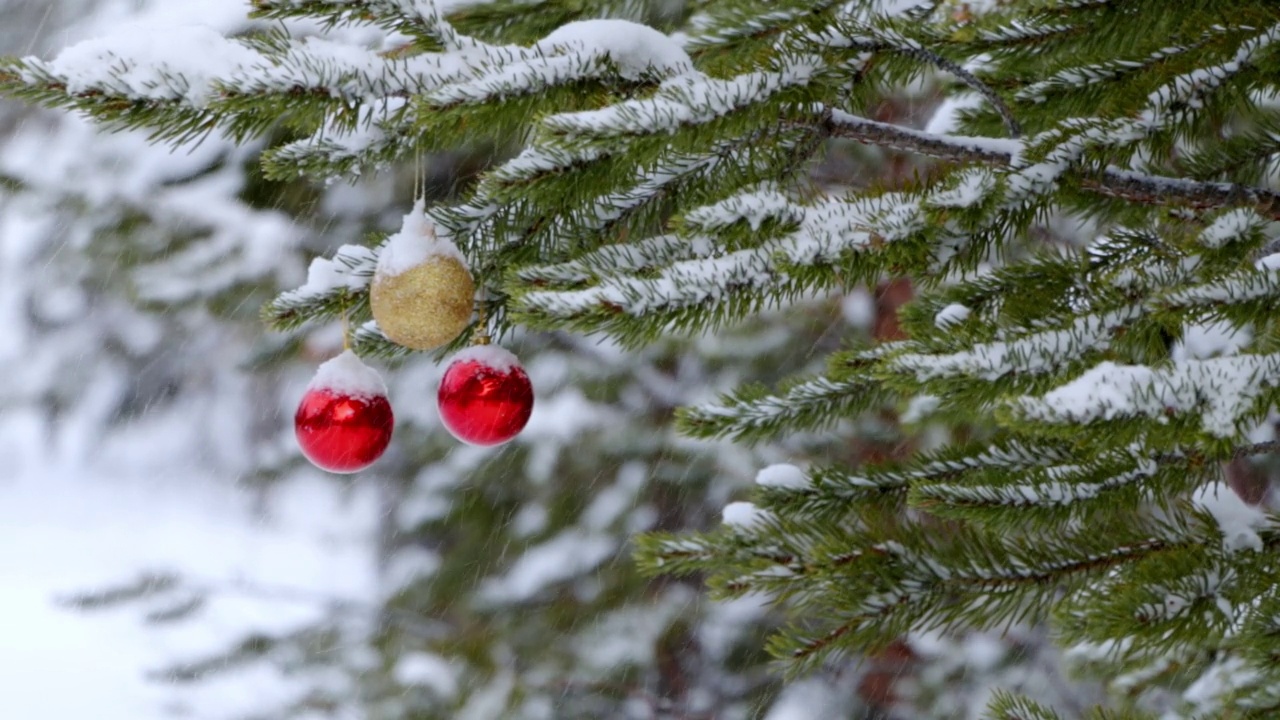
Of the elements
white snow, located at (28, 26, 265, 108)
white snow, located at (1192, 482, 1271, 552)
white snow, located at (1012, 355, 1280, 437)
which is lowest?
white snow, located at (1192, 482, 1271, 552)

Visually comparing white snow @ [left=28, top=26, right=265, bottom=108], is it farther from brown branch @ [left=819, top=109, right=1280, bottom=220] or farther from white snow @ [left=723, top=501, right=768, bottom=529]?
white snow @ [left=723, top=501, right=768, bottom=529]

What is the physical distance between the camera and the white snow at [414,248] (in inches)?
37.3

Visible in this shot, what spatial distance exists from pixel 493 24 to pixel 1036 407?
0.92 meters

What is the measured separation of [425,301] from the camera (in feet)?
3.12

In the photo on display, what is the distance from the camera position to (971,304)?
3.96 feet

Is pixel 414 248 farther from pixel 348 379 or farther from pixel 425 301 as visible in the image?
pixel 348 379

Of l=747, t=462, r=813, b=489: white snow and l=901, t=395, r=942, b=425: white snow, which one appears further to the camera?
l=901, t=395, r=942, b=425: white snow

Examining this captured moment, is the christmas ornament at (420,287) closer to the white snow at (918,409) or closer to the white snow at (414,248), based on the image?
the white snow at (414,248)

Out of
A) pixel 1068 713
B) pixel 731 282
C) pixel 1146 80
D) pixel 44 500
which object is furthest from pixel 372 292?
pixel 44 500

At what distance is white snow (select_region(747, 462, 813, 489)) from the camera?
124 cm

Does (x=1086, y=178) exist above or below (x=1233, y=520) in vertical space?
above

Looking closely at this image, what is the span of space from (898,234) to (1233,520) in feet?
1.42

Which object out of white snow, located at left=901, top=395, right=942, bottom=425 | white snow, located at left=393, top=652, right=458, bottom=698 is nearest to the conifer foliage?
white snow, located at left=901, top=395, right=942, bottom=425

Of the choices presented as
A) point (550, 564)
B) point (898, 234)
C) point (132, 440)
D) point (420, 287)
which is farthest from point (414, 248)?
point (132, 440)
